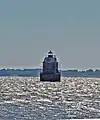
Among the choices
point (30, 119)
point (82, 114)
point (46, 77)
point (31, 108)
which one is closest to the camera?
point (30, 119)

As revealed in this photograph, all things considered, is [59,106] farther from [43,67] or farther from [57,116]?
[43,67]

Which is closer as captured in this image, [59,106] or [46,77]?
[59,106]

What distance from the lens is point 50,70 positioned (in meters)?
145

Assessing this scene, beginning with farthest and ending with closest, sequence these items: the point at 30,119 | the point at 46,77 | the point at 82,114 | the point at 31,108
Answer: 1. the point at 46,77
2. the point at 31,108
3. the point at 82,114
4. the point at 30,119

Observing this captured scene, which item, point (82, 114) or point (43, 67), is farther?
point (43, 67)

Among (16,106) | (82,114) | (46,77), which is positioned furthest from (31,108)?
(46,77)

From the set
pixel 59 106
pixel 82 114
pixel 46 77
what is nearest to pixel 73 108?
pixel 59 106

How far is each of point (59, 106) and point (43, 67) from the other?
8234cm

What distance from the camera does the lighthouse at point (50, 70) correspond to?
143125mm

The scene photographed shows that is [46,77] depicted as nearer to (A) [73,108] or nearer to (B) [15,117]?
(A) [73,108]

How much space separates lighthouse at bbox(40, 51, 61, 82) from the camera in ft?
470

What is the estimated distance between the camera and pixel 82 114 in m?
55.5

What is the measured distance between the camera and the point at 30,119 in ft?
163

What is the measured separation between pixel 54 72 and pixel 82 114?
8870 centimetres
